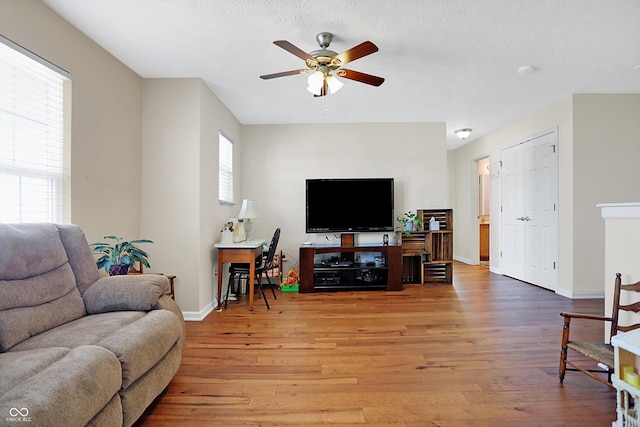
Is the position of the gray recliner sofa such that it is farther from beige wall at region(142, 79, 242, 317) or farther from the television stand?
the television stand

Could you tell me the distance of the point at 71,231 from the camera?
2008 millimetres


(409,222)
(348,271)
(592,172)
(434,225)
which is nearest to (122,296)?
(348,271)

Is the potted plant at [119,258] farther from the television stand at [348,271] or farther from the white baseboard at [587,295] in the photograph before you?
the white baseboard at [587,295]

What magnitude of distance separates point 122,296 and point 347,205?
3300mm

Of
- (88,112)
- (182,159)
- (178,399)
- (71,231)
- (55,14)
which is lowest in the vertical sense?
(178,399)

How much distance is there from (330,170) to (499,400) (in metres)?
3.73

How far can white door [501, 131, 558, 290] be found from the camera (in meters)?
4.27

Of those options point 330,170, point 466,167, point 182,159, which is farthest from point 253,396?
point 466,167

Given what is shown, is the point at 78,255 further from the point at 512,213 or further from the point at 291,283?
the point at 512,213

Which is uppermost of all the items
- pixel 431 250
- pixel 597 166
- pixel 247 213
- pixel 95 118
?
pixel 95 118

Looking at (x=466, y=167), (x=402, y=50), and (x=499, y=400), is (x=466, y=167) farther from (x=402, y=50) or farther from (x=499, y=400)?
(x=499, y=400)

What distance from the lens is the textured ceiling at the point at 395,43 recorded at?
7.33 feet

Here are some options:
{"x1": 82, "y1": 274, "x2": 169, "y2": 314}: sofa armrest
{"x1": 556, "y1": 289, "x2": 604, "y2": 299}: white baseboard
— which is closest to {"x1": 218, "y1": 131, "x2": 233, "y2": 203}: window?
{"x1": 82, "y1": 274, "x2": 169, "y2": 314}: sofa armrest

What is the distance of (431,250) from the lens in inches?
188
